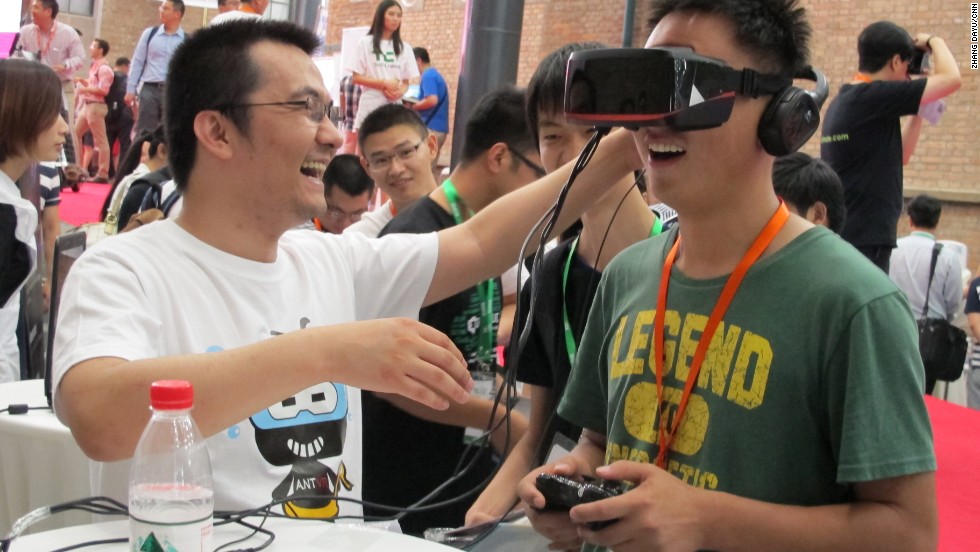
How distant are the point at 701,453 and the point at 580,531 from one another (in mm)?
219

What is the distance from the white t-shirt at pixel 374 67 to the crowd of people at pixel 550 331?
18.1ft

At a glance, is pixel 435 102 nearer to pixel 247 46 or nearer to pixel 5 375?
pixel 5 375

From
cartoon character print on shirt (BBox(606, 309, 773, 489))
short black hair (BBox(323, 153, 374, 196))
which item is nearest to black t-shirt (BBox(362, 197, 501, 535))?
cartoon character print on shirt (BBox(606, 309, 773, 489))

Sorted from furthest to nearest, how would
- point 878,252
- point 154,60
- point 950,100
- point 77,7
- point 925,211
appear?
point 77,7 → point 950,100 → point 154,60 → point 925,211 → point 878,252

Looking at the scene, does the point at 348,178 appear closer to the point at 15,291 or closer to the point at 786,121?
the point at 15,291

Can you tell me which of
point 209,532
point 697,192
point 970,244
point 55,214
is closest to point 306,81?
point 697,192

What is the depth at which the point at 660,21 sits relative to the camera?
1.56 m

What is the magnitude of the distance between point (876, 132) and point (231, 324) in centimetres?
341

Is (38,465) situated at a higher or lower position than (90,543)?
lower

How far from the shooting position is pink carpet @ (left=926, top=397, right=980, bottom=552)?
3.01 metres

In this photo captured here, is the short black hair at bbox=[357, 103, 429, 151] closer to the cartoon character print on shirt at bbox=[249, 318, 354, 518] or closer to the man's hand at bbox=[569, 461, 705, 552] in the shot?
the cartoon character print on shirt at bbox=[249, 318, 354, 518]

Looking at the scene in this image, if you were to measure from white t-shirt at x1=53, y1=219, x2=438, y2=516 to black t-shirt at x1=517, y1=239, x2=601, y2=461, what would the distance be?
466 millimetres

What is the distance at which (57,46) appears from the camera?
906 cm

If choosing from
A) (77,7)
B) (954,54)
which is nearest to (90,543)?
(954,54)
